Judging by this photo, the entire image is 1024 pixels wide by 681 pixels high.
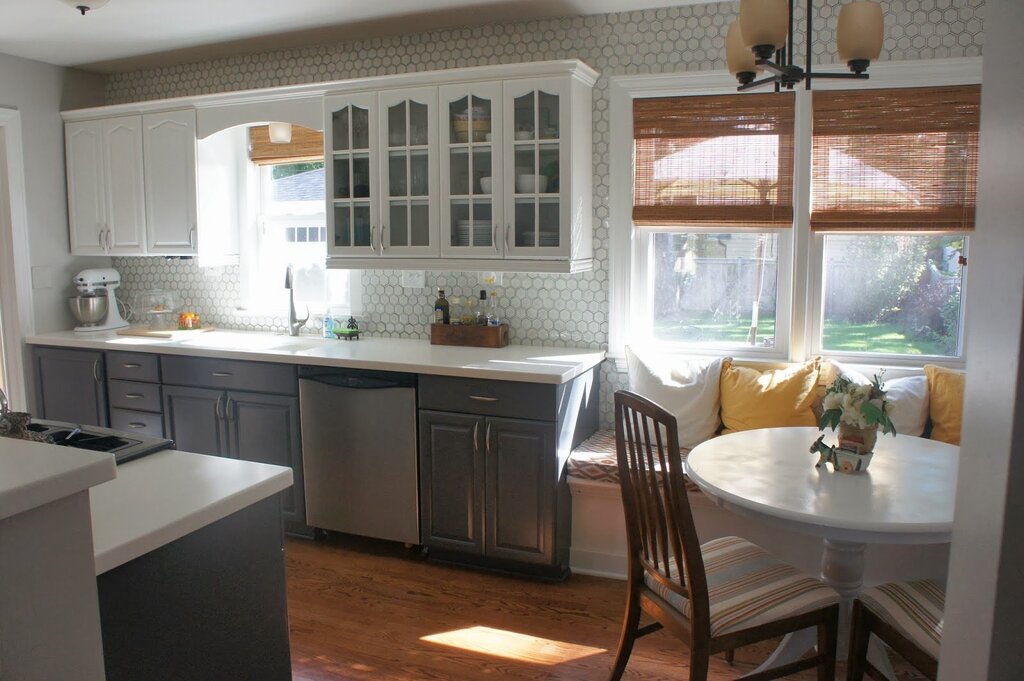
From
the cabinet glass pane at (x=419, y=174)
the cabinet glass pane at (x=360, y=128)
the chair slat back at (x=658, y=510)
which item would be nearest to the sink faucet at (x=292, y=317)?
the cabinet glass pane at (x=360, y=128)

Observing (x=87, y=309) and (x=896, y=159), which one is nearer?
(x=896, y=159)

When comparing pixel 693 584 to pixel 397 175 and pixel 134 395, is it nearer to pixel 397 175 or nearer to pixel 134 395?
pixel 397 175

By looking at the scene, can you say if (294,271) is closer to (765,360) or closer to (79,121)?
(79,121)

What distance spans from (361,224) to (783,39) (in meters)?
2.39

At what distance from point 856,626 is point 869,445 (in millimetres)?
511

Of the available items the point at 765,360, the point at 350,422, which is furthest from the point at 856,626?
the point at 350,422

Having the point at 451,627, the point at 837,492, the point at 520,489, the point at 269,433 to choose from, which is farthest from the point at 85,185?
the point at 837,492

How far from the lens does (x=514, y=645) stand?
288cm

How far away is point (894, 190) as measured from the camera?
330cm

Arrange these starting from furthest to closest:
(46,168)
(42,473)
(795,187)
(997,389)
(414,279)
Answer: (46,168) < (414,279) < (795,187) < (42,473) < (997,389)

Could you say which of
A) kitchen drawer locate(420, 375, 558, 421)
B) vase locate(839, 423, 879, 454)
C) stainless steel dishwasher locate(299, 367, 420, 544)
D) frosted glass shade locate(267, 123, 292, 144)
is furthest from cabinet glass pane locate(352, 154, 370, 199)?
vase locate(839, 423, 879, 454)

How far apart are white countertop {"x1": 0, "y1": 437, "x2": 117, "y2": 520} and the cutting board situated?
3265 mm

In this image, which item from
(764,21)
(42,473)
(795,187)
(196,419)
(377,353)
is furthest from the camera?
(196,419)

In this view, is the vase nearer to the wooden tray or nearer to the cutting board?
the wooden tray
